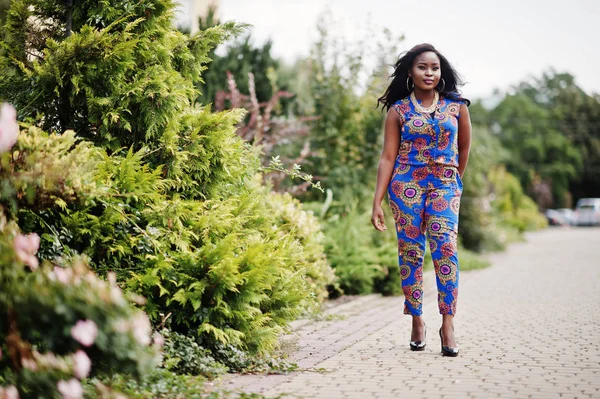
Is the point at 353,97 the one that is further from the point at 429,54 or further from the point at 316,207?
the point at 429,54

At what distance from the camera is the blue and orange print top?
17.0ft

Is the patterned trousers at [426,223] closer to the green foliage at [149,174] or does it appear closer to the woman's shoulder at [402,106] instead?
the woman's shoulder at [402,106]

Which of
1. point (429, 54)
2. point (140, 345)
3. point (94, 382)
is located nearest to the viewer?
point (140, 345)

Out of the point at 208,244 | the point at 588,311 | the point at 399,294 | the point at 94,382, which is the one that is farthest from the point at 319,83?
the point at 94,382

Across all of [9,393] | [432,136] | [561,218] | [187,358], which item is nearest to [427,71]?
[432,136]

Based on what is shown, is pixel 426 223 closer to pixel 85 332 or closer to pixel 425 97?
pixel 425 97

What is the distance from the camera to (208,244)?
14.5ft

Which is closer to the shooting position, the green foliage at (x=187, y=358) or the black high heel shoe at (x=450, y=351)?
the green foliage at (x=187, y=358)

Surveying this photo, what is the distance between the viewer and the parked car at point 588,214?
4616 cm

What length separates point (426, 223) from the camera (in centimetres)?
524

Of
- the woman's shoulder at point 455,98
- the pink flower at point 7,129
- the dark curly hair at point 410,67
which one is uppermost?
the dark curly hair at point 410,67

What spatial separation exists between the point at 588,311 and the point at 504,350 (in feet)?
8.90

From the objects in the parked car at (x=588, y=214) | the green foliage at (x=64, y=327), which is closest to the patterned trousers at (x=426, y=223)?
the green foliage at (x=64, y=327)

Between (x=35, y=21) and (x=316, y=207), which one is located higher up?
(x=35, y=21)
